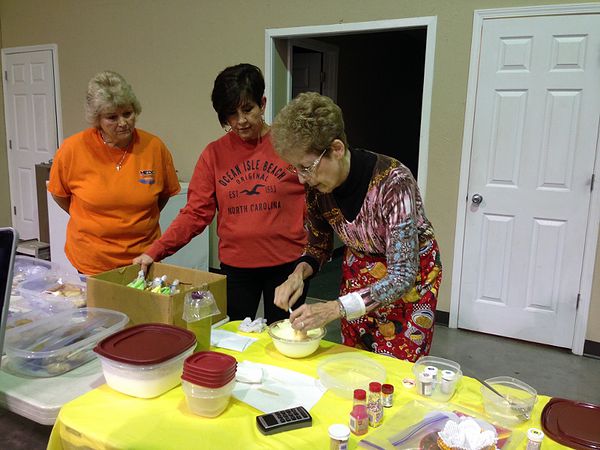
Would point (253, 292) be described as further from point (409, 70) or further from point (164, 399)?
point (409, 70)

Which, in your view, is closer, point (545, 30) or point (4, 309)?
point (4, 309)

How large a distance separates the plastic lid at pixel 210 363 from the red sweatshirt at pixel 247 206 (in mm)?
746

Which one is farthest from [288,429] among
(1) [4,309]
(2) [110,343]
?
(1) [4,309]

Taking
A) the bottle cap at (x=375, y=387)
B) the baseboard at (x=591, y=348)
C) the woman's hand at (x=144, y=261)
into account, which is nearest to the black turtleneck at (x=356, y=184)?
the bottle cap at (x=375, y=387)

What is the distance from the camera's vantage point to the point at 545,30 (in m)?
2.96

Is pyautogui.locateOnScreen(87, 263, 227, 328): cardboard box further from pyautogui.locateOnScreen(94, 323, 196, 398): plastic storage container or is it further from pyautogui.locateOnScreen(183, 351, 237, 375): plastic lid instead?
pyautogui.locateOnScreen(183, 351, 237, 375): plastic lid

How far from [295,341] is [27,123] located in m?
5.10

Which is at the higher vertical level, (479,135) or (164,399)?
(479,135)

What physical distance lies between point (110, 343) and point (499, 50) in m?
2.88

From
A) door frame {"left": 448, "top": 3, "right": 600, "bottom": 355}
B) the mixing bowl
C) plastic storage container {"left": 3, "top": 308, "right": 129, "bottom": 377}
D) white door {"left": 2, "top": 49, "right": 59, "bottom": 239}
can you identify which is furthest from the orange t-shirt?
white door {"left": 2, "top": 49, "right": 59, "bottom": 239}

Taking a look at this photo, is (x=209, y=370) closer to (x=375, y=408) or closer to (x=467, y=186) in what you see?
(x=375, y=408)

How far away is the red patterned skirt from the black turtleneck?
15 centimetres

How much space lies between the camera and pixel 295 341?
1376 mm

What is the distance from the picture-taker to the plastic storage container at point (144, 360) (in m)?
1.15
